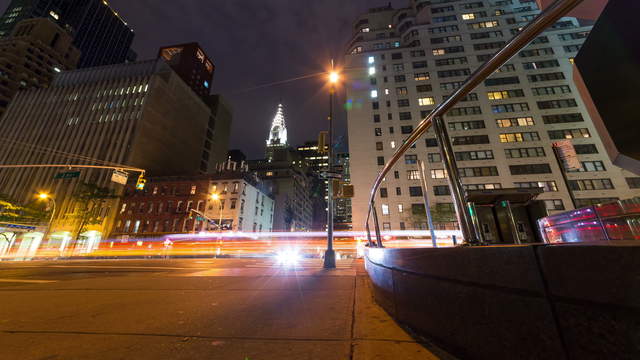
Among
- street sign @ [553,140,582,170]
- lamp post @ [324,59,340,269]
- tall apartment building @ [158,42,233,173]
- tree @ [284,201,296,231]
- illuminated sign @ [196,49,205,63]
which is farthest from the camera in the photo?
illuminated sign @ [196,49,205,63]

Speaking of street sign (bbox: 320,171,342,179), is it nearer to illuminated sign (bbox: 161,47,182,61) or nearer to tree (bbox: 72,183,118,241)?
tree (bbox: 72,183,118,241)

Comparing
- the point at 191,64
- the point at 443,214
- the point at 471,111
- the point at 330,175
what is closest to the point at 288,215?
the point at 443,214

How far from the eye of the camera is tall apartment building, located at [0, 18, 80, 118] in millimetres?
68000

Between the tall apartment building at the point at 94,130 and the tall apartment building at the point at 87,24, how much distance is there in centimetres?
6267

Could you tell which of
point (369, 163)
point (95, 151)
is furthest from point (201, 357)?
point (95, 151)

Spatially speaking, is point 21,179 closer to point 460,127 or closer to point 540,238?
point 540,238

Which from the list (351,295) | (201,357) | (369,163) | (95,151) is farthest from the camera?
(95,151)

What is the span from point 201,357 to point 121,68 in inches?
3329

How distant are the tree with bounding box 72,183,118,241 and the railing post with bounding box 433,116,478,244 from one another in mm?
53728

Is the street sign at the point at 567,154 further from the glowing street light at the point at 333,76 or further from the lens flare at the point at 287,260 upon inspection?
the lens flare at the point at 287,260

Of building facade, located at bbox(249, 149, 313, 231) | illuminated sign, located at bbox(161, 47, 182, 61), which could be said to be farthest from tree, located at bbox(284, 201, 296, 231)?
illuminated sign, located at bbox(161, 47, 182, 61)

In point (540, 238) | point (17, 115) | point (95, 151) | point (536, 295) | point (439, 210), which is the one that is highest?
point (17, 115)

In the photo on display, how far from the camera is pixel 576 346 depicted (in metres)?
0.88

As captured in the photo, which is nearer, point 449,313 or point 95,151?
point 449,313
